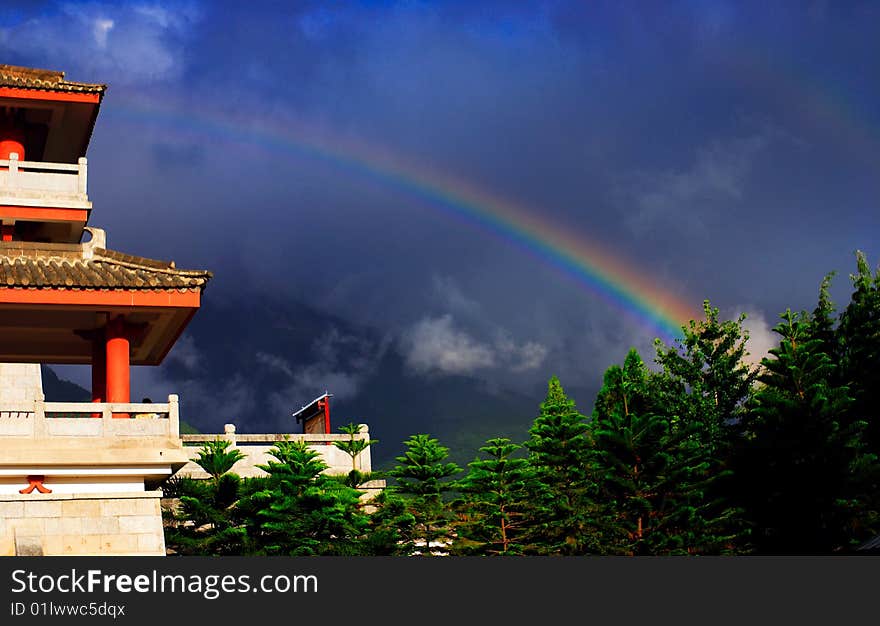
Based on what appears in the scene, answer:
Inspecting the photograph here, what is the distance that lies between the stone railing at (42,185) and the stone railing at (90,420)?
4.84 m

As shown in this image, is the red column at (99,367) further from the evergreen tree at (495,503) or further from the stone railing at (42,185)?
the evergreen tree at (495,503)

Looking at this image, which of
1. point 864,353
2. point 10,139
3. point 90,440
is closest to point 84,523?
point 90,440

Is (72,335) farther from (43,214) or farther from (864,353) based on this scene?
(864,353)

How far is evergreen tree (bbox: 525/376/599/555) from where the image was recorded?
28.1m

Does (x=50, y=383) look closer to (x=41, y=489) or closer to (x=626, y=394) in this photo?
(x=626, y=394)

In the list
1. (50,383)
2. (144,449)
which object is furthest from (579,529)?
(50,383)

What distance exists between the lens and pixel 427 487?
28422 mm

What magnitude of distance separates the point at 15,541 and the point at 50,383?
284 ft

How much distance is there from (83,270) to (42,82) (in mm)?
4925

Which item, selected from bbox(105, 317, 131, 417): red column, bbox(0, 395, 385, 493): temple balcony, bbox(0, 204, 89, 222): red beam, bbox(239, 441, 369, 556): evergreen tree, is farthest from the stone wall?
bbox(0, 204, 89, 222): red beam

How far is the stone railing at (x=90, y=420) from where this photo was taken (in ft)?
60.3

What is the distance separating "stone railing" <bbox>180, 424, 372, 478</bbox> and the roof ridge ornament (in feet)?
19.6

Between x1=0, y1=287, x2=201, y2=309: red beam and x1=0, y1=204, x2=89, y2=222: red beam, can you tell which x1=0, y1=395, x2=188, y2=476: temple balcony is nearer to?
x1=0, y1=287, x2=201, y2=309: red beam

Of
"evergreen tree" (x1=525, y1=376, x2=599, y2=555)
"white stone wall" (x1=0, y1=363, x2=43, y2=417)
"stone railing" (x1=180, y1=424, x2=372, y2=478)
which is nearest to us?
"stone railing" (x1=180, y1=424, x2=372, y2=478)
